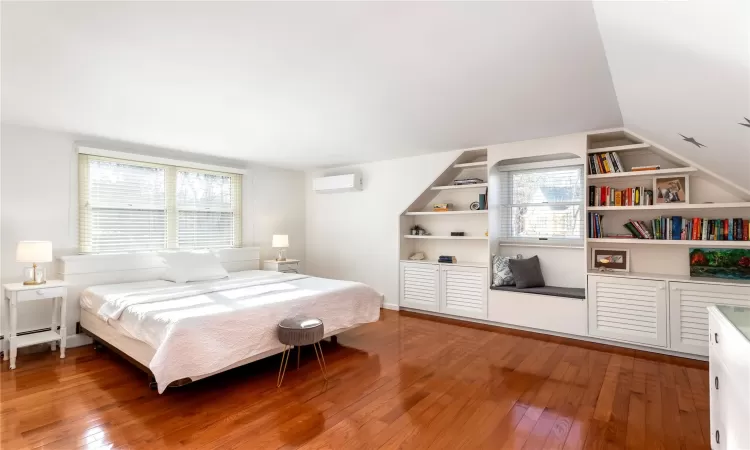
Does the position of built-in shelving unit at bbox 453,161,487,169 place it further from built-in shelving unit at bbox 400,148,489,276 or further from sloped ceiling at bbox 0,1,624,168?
sloped ceiling at bbox 0,1,624,168

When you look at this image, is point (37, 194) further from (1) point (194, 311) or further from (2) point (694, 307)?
(2) point (694, 307)

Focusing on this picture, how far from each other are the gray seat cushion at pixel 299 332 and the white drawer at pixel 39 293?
87.5 inches

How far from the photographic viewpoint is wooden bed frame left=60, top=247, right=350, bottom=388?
9.18 ft

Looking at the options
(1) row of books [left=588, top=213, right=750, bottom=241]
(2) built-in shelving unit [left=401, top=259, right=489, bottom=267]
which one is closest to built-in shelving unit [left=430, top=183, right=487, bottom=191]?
(2) built-in shelving unit [left=401, top=259, right=489, bottom=267]

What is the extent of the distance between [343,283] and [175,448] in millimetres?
2171

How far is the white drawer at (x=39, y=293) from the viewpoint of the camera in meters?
3.19

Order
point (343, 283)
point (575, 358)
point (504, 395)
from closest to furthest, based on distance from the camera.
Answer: point (504, 395), point (575, 358), point (343, 283)

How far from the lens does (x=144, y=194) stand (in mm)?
4438

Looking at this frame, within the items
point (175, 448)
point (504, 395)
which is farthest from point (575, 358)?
point (175, 448)

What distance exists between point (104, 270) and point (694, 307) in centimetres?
591

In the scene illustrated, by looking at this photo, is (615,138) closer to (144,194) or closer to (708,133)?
(708,133)

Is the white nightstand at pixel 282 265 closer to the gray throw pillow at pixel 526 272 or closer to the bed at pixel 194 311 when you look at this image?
the bed at pixel 194 311

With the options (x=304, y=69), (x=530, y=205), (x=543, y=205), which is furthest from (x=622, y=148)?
(x=304, y=69)

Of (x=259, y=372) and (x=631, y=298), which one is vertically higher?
(x=631, y=298)
